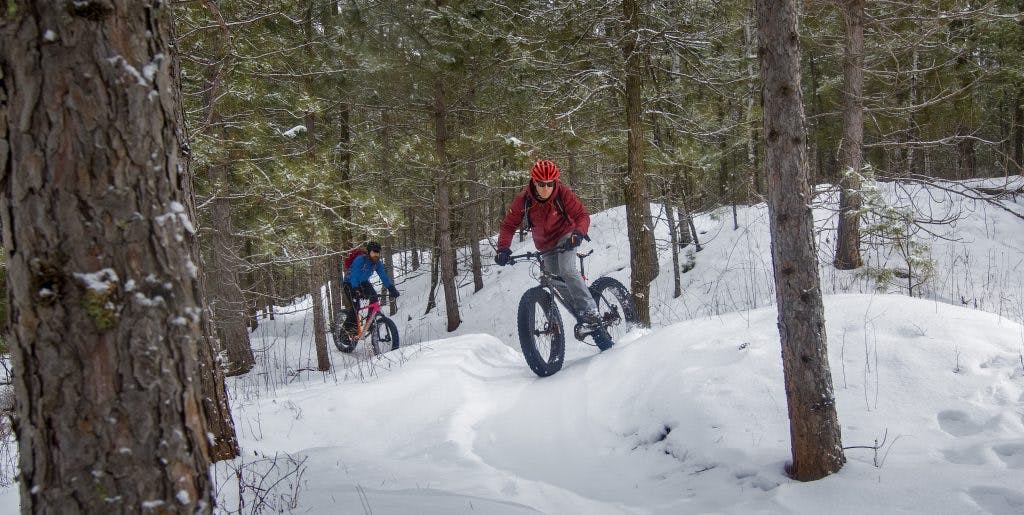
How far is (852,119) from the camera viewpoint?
9.13m

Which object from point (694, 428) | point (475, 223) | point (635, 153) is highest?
point (635, 153)

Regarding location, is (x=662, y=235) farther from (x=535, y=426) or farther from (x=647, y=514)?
(x=647, y=514)

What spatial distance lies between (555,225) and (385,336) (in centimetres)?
661

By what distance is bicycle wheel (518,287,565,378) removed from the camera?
5.71 meters

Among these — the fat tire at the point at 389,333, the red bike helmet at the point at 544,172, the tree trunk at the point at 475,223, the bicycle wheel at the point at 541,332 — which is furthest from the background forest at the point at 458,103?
the bicycle wheel at the point at 541,332

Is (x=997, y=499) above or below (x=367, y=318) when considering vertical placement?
above

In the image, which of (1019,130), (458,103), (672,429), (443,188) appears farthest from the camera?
(1019,130)

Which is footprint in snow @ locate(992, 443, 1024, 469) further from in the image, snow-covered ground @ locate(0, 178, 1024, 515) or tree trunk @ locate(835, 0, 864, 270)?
tree trunk @ locate(835, 0, 864, 270)

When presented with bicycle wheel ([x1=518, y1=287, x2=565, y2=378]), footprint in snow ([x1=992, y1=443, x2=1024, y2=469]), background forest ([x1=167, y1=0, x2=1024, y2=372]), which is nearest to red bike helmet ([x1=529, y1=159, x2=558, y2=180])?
bicycle wheel ([x1=518, y1=287, x2=565, y2=378])

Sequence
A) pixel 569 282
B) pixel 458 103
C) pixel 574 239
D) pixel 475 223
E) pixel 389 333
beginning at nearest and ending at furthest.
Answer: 1. pixel 574 239
2. pixel 569 282
3. pixel 389 333
4. pixel 458 103
5. pixel 475 223

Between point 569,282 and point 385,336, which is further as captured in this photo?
point 385,336

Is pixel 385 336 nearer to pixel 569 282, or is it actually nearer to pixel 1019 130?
pixel 569 282

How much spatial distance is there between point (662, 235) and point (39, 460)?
57.6 feet

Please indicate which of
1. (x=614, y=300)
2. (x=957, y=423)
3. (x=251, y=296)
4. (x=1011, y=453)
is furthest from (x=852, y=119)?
(x=251, y=296)
